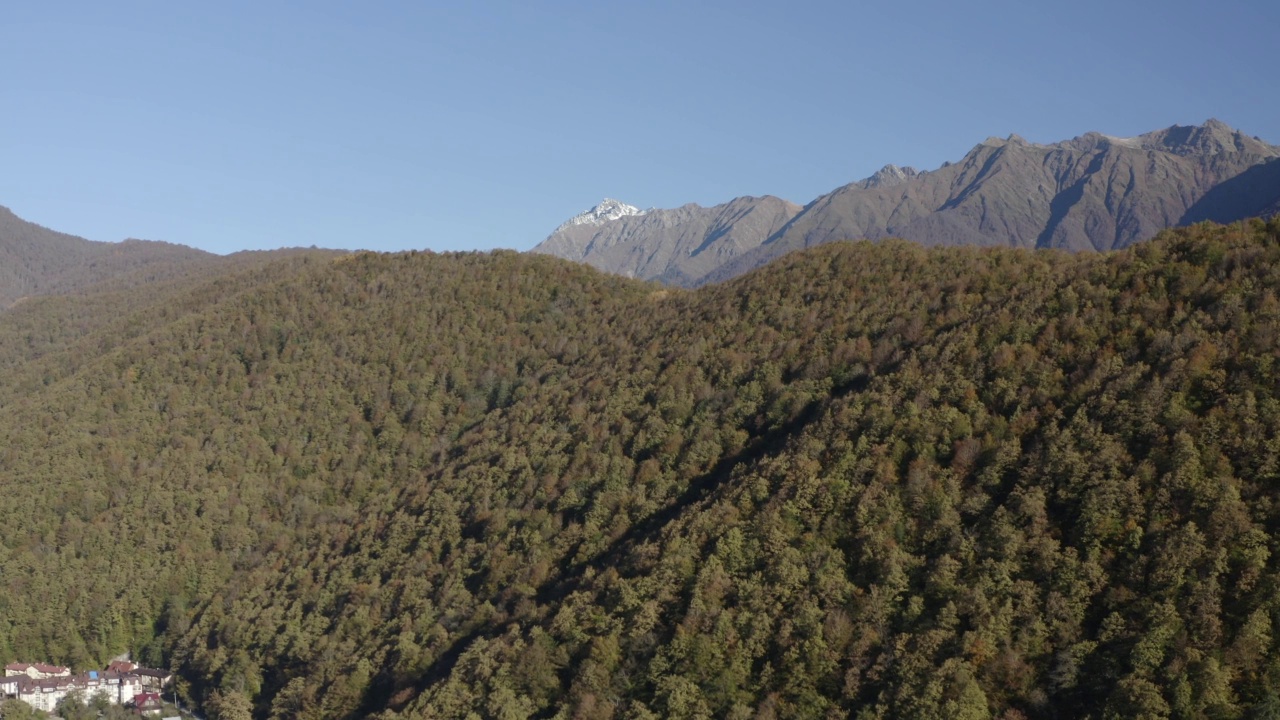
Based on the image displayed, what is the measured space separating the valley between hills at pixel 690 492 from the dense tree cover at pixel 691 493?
0.23 m

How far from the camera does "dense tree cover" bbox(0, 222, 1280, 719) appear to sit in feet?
149

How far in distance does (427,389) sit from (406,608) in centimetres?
4180

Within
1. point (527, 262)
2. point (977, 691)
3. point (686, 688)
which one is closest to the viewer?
point (977, 691)

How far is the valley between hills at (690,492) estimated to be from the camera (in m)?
45.5

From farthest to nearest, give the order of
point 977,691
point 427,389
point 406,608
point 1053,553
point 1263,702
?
point 427,389 → point 406,608 → point 1053,553 → point 977,691 → point 1263,702

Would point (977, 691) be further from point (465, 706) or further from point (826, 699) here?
point (465, 706)

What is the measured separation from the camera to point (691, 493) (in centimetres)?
7062

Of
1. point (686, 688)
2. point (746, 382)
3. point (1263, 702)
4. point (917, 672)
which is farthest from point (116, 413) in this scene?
point (1263, 702)

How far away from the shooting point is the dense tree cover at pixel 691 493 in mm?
45531

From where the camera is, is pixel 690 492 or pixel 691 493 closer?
pixel 691 493

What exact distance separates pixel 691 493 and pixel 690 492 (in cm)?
20

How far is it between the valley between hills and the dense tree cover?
0.23 metres

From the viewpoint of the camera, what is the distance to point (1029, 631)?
148 ft

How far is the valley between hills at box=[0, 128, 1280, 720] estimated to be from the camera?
45.5m
